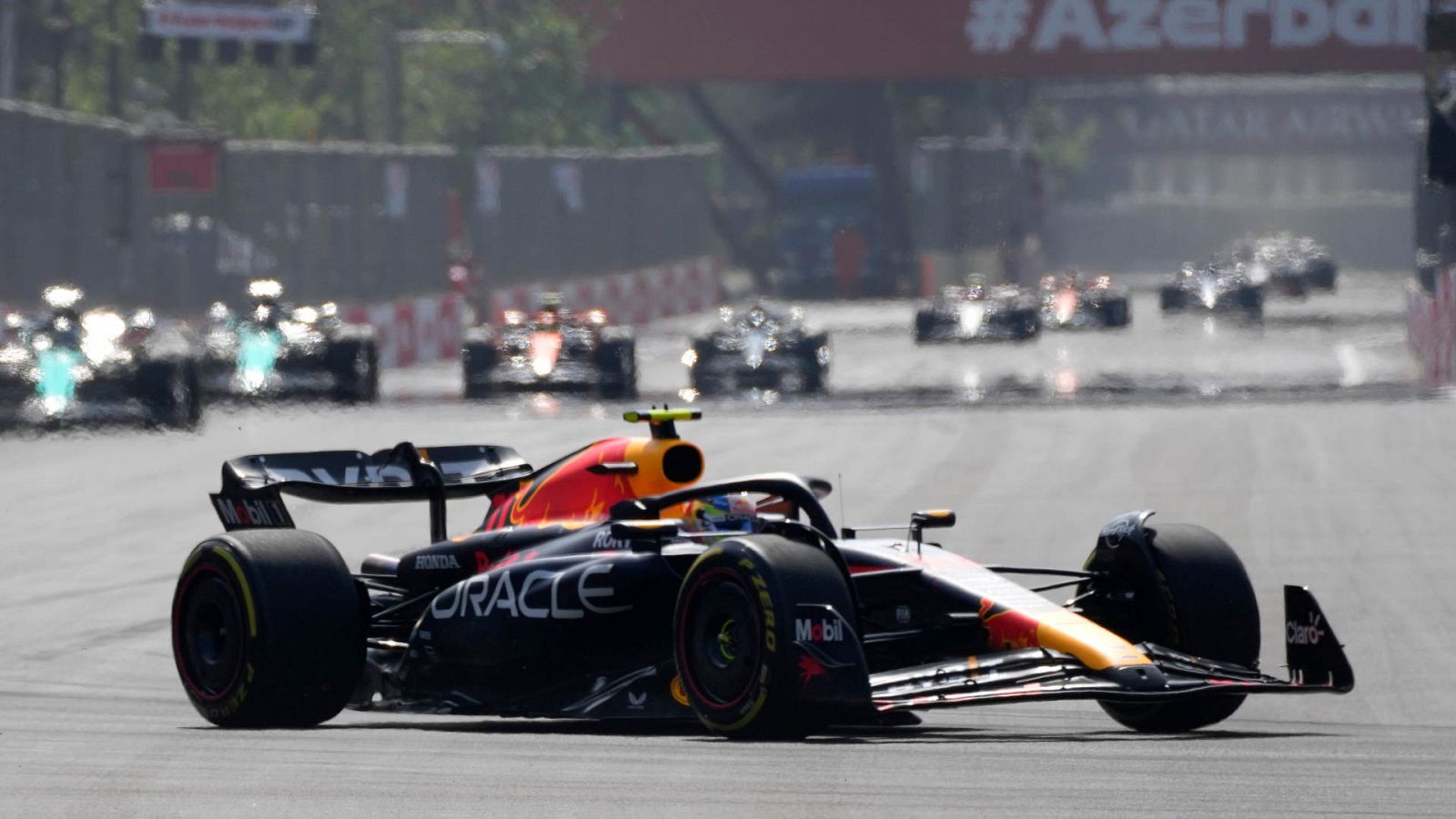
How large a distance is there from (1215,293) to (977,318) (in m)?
13.4

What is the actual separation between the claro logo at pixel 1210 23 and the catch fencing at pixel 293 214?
10039 millimetres

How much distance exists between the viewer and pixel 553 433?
2305 cm

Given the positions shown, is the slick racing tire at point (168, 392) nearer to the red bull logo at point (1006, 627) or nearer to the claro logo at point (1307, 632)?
the red bull logo at point (1006, 627)

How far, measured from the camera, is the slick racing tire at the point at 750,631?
7.36 meters

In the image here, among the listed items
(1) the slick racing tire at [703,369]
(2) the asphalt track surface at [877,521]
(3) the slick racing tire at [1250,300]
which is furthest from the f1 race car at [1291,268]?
(1) the slick racing tire at [703,369]

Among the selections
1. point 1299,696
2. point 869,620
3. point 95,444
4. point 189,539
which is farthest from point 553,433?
point 869,620

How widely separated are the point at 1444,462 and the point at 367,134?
47.9m

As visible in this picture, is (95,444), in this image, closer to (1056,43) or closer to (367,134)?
(1056,43)

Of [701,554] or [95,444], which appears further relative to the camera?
[95,444]

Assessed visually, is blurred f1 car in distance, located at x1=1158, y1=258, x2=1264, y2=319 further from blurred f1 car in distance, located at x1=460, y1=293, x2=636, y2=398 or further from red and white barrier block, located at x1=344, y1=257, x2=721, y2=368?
blurred f1 car in distance, located at x1=460, y1=293, x2=636, y2=398

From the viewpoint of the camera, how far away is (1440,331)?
3083cm

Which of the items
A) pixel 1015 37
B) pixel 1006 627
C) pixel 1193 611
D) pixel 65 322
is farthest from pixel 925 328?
pixel 1006 627

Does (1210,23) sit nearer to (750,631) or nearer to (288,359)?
(288,359)

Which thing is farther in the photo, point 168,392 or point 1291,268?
point 1291,268
